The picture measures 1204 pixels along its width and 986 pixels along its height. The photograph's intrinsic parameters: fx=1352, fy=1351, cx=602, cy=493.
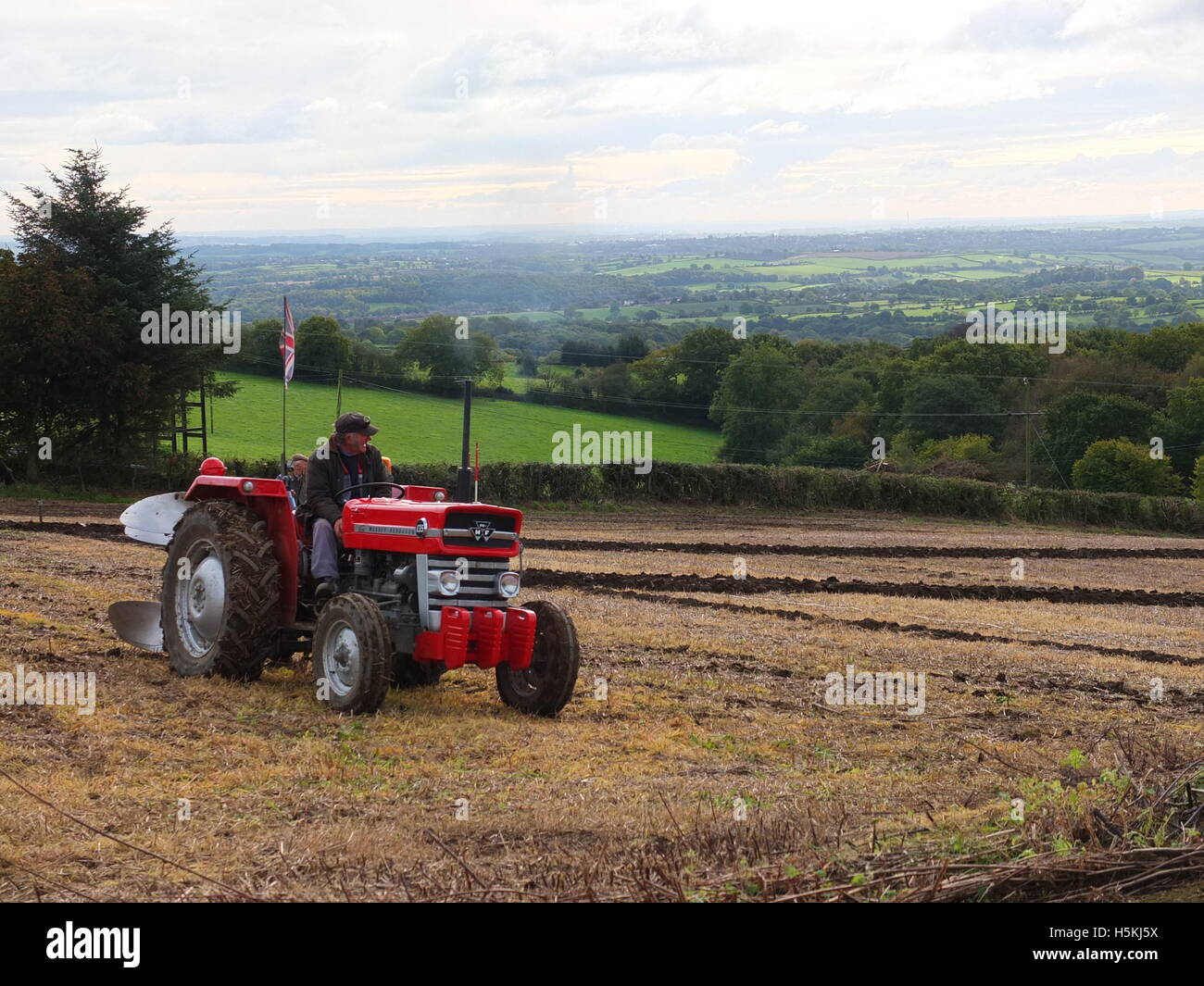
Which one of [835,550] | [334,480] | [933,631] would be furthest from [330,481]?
[835,550]

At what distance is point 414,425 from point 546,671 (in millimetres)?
41442

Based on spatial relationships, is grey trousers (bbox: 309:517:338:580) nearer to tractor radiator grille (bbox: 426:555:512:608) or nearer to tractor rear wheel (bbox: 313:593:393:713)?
tractor rear wheel (bbox: 313:593:393:713)

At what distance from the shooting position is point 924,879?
4750 mm

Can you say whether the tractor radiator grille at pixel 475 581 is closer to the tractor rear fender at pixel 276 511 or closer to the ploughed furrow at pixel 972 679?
the tractor rear fender at pixel 276 511

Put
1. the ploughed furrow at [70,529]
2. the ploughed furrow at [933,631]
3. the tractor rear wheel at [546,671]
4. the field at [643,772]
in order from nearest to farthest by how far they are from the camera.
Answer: the field at [643,772] < the tractor rear wheel at [546,671] < the ploughed furrow at [933,631] < the ploughed furrow at [70,529]

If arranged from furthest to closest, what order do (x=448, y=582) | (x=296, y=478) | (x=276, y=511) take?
(x=296, y=478) → (x=276, y=511) → (x=448, y=582)

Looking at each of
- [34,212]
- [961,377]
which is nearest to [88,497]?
[34,212]

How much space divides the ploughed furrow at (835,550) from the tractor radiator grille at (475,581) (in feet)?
51.5

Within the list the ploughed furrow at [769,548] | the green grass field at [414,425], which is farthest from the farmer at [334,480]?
the green grass field at [414,425]

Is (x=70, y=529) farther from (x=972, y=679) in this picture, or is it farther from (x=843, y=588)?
(x=972, y=679)

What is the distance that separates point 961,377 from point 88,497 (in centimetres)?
4312

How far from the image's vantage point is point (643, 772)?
7750mm

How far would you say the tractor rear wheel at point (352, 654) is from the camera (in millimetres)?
8547
